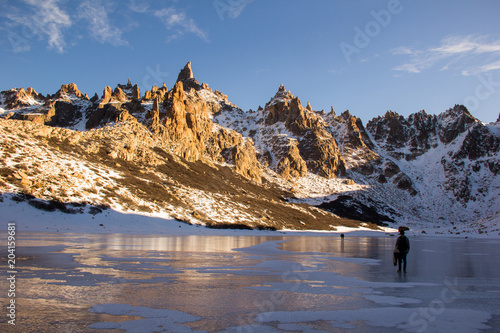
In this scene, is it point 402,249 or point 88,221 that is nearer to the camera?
point 402,249

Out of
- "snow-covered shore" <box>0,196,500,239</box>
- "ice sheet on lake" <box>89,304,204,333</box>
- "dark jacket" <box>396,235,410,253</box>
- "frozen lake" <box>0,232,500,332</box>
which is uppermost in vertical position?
"dark jacket" <box>396,235,410,253</box>

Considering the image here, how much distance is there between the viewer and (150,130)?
130625mm

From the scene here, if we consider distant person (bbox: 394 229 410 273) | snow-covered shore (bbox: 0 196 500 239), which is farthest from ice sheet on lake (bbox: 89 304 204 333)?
snow-covered shore (bbox: 0 196 500 239)

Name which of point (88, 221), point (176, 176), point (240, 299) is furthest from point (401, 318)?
point (176, 176)

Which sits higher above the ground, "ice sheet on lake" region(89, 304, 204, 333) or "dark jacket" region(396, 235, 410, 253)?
"dark jacket" region(396, 235, 410, 253)

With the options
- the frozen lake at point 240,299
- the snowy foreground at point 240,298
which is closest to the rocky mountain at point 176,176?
the snowy foreground at point 240,298

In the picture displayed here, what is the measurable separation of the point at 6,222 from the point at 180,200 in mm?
37365

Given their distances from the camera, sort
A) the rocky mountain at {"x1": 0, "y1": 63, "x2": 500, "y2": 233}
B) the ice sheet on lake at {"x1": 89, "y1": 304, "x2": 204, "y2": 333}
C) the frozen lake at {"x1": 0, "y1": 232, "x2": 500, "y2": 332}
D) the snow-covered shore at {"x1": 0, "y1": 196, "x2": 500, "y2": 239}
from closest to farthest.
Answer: the ice sheet on lake at {"x1": 89, "y1": 304, "x2": 204, "y2": 333}
the frozen lake at {"x1": 0, "y1": 232, "x2": 500, "y2": 332}
the snow-covered shore at {"x1": 0, "y1": 196, "x2": 500, "y2": 239}
the rocky mountain at {"x1": 0, "y1": 63, "x2": 500, "y2": 233}

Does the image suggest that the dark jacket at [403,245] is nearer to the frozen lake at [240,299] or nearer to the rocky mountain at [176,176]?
the frozen lake at [240,299]

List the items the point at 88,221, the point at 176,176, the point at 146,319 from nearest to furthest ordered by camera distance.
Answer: the point at 146,319 → the point at 88,221 → the point at 176,176

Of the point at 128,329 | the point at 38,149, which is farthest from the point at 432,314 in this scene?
the point at 38,149

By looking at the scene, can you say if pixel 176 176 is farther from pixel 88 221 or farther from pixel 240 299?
pixel 240 299

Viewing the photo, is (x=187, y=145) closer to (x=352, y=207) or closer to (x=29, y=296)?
(x=352, y=207)

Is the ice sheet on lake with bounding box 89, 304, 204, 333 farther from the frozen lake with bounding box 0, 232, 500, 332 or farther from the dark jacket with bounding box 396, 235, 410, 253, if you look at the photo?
the dark jacket with bounding box 396, 235, 410, 253
